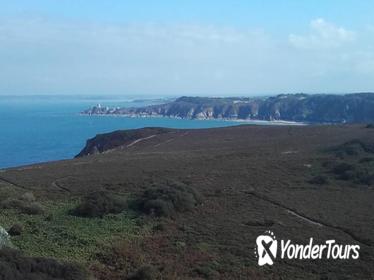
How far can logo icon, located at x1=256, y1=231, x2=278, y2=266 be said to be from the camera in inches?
547

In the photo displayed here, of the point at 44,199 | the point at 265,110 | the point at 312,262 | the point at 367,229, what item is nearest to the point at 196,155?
the point at 44,199

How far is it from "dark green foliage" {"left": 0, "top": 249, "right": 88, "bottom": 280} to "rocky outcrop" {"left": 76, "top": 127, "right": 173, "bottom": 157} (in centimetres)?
4084

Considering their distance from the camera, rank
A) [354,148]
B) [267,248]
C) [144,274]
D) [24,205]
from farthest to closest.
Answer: [354,148], [24,205], [267,248], [144,274]

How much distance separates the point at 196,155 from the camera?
36156mm

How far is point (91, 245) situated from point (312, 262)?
19.0 feet

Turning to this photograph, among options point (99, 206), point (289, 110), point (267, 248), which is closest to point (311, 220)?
point (267, 248)

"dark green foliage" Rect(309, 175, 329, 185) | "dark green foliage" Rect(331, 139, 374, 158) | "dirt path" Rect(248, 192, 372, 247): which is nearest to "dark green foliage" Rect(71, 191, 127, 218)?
"dirt path" Rect(248, 192, 372, 247)

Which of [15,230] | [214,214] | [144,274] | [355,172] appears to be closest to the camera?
[144,274]

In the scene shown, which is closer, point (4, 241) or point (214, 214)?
point (4, 241)

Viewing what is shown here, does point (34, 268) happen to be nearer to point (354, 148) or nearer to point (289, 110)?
point (354, 148)

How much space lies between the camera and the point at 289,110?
15775 centimetres

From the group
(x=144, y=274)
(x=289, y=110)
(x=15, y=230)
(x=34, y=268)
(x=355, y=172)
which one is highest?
(x=34, y=268)

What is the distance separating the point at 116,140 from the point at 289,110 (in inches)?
4287

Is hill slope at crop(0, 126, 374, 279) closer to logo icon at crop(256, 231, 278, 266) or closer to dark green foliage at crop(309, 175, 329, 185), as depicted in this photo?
dark green foliage at crop(309, 175, 329, 185)
